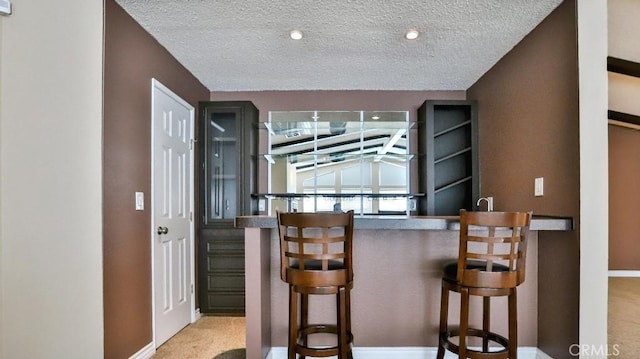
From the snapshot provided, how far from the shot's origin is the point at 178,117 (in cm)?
322

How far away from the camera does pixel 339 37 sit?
2689mm

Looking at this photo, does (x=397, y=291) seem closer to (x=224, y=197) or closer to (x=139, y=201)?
(x=139, y=201)

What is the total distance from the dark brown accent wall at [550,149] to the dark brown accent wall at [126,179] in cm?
283

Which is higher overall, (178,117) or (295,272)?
(178,117)

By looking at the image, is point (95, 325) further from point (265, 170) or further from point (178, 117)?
point (265, 170)

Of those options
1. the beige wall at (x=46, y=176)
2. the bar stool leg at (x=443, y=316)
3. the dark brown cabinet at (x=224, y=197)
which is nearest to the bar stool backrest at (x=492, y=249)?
the bar stool leg at (x=443, y=316)

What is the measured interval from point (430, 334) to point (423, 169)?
1987 mm

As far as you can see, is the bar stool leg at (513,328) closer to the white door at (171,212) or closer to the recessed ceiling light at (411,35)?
the recessed ceiling light at (411,35)

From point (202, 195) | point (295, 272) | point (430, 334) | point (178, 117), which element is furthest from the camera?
point (202, 195)

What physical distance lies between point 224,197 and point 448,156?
252 cm

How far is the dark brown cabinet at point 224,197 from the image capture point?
351 centimetres

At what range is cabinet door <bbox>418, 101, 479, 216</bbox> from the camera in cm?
373

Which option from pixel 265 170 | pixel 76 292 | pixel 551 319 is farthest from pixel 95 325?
pixel 265 170

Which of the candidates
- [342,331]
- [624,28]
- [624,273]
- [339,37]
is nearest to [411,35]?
[339,37]
